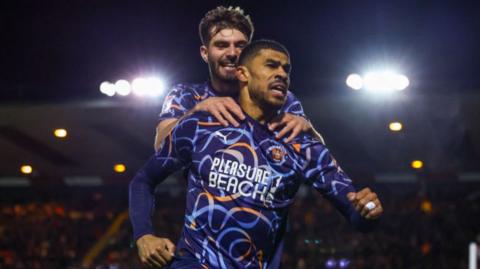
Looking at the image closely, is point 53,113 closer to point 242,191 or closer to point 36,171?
point 36,171

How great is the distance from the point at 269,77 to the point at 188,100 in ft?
3.67

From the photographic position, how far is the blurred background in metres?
14.1

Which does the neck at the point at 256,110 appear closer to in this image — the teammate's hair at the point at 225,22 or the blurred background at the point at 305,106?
the teammate's hair at the point at 225,22

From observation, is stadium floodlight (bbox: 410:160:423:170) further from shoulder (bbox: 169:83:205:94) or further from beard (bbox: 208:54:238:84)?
beard (bbox: 208:54:238:84)

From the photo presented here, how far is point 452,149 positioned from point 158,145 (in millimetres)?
12703

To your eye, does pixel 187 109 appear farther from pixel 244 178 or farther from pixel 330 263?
pixel 330 263

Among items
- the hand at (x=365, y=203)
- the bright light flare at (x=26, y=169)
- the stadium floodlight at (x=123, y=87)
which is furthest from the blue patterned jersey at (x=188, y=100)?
the bright light flare at (x=26, y=169)

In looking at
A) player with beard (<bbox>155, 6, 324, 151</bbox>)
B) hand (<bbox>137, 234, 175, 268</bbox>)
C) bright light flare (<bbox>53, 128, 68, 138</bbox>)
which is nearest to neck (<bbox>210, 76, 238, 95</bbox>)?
player with beard (<bbox>155, 6, 324, 151</bbox>)

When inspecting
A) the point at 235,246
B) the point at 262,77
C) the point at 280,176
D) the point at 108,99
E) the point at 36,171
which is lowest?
the point at 235,246

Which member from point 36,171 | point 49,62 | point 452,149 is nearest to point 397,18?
point 452,149

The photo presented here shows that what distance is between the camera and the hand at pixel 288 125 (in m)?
4.63

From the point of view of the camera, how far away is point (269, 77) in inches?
178

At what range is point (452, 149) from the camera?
1692 centimetres

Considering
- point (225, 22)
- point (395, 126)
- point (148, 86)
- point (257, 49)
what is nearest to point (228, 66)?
point (225, 22)
